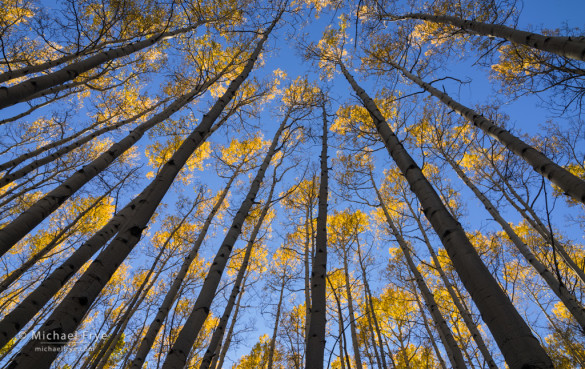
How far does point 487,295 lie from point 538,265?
594 cm

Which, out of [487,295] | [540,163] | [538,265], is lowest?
[487,295]

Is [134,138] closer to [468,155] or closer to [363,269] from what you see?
[363,269]

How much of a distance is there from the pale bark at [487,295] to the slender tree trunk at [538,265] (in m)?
1.18

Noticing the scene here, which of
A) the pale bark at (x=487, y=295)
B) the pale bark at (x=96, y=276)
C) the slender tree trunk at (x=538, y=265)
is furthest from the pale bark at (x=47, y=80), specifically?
the slender tree trunk at (x=538, y=265)

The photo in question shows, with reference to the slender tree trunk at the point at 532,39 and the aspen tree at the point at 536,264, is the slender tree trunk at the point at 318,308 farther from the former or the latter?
the slender tree trunk at the point at 532,39

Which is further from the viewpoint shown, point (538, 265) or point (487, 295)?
point (538, 265)

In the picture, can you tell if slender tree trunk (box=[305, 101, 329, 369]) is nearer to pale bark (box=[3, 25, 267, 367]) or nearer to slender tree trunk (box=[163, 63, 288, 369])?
slender tree trunk (box=[163, 63, 288, 369])

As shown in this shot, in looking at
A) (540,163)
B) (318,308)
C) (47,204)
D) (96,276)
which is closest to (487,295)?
(318,308)

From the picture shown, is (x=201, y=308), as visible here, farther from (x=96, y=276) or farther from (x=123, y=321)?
(x=123, y=321)

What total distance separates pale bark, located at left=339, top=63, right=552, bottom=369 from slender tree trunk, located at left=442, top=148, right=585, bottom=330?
1.18 meters

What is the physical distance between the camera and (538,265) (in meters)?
5.25

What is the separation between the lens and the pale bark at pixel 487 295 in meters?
0.96

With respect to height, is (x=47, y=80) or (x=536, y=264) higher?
(x=536, y=264)

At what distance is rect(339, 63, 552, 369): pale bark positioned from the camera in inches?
37.6
